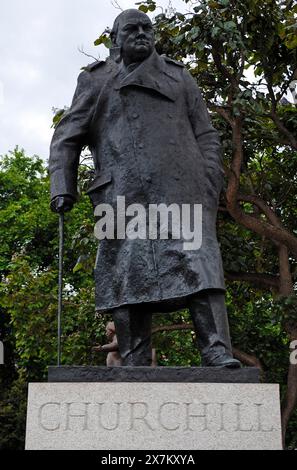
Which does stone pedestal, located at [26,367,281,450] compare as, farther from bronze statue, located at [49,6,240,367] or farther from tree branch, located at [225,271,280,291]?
tree branch, located at [225,271,280,291]

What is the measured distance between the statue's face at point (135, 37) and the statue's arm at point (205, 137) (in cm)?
43

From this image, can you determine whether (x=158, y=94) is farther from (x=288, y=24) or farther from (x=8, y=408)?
(x=8, y=408)

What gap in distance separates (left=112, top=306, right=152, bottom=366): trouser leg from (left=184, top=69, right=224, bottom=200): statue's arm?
1.12m

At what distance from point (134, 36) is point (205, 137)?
3.12 ft

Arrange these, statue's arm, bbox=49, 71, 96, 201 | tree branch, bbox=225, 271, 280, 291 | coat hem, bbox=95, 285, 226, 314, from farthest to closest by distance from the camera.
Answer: tree branch, bbox=225, 271, 280, 291 < statue's arm, bbox=49, 71, 96, 201 < coat hem, bbox=95, 285, 226, 314

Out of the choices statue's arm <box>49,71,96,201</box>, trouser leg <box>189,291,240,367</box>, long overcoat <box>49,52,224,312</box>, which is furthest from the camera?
statue's arm <box>49,71,96,201</box>

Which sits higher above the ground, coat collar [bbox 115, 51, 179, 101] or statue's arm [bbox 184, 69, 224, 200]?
coat collar [bbox 115, 51, 179, 101]

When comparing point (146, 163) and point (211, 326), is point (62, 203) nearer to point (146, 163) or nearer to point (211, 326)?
point (146, 163)

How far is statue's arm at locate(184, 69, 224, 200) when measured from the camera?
6120mm

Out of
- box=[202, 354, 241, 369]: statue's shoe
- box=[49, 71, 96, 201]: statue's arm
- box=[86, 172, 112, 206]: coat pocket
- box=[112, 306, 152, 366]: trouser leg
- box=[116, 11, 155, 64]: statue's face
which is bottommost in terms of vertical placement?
box=[202, 354, 241, 369]: statue's shoe

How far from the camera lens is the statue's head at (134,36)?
6219 mm

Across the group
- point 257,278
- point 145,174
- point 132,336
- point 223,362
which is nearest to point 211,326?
point 223,362

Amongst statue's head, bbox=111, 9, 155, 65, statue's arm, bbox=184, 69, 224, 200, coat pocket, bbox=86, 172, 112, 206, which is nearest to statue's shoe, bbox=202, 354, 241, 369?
statue's arm, bbox=184, 69, 224, 200

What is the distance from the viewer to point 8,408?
2586 centimetres
